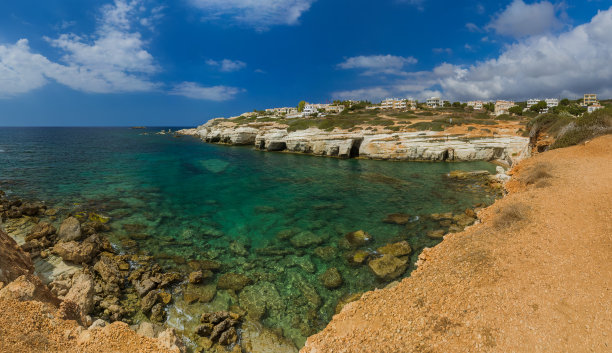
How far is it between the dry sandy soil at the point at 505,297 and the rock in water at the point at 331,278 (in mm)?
2353

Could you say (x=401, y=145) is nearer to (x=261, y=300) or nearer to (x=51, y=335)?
(x=261, y=300)

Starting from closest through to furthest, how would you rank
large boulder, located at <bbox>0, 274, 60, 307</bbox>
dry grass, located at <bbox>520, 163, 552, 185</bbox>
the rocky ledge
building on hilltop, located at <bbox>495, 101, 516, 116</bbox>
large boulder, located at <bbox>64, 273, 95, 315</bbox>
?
large boulder, located at <bbox>0, 274, 60, 307</bbox>
large boulder, located at <bbox>64, 273, 95, 315</bbox>
dry grass, located at <bbox>520, 163, 552, 185</bbox>
the rocky ledge
building on hilltop, located at <bbox>495, 101, 516, 116</bbox>

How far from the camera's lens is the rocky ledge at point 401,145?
4038 cm

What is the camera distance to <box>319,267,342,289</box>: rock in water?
10.4 metres

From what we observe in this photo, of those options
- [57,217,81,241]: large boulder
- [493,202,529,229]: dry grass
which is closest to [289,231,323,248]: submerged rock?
[493,202,529,229]: dry grass

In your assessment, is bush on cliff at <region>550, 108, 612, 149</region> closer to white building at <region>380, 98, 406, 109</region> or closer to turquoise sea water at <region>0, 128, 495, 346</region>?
turquoise sea water at <region>0, 128, 495, 346</region>

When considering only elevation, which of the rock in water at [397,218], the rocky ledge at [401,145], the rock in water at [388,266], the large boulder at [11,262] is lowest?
the rock in water at [388,266]

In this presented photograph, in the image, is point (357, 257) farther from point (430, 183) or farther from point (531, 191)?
point (430, 183)

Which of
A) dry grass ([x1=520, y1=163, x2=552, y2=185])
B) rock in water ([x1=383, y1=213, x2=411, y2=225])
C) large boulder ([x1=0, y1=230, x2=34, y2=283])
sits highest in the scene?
dry grass ([x1=520, y1=163, x2=552, y2=185])

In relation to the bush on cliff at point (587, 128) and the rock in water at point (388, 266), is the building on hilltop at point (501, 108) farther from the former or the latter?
the rock in water at point (388, 266)

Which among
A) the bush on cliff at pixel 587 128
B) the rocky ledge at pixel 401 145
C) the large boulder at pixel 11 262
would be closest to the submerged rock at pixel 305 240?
the large boulder at pixel 11 262

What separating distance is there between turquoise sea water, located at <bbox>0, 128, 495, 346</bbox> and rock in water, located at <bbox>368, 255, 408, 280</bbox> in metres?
0.39

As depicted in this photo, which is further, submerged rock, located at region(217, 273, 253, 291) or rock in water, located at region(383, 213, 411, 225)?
rock in water, located at region(383, 213, 411, 225)

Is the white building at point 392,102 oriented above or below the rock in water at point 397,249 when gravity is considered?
above
